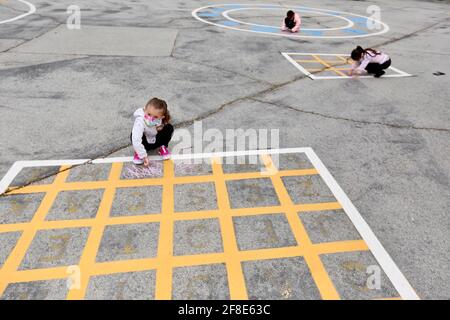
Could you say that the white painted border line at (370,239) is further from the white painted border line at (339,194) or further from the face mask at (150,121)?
the face mask at (150,121)

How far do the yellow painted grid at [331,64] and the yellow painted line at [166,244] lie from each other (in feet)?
17.9

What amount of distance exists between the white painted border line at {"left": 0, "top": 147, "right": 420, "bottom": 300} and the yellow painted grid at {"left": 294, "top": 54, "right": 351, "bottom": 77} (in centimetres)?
392

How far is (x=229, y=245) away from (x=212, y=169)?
4.75ft

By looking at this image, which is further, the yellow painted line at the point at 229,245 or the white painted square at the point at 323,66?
the white painted square at the point at 323,66

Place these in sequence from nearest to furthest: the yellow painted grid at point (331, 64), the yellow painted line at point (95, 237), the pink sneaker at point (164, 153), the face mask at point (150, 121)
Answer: the yellow painted line at point (95, 237)
the face mask at point (150, 121)
the pink sneaker at point (164, 153)
the yellow painted grid at point (331, 64)

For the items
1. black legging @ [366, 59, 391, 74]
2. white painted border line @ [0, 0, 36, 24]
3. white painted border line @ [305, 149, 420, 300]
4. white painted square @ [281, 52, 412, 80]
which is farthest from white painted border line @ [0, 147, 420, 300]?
white painted border line @ [0, 0, 36, 24]

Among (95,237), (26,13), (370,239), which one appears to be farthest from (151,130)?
(26,13)

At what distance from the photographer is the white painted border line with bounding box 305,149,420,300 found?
10.6ft

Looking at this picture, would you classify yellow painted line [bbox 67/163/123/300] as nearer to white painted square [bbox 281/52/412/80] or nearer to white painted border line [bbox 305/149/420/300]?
white painted border line [bbox 305/149/420/300]

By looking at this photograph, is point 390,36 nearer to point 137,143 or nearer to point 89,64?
point 89,64

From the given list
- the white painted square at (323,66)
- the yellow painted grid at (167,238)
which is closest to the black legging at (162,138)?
the yellow painted grid at (167,238)

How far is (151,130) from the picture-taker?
474 cm

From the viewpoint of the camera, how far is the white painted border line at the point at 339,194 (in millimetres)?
3304
